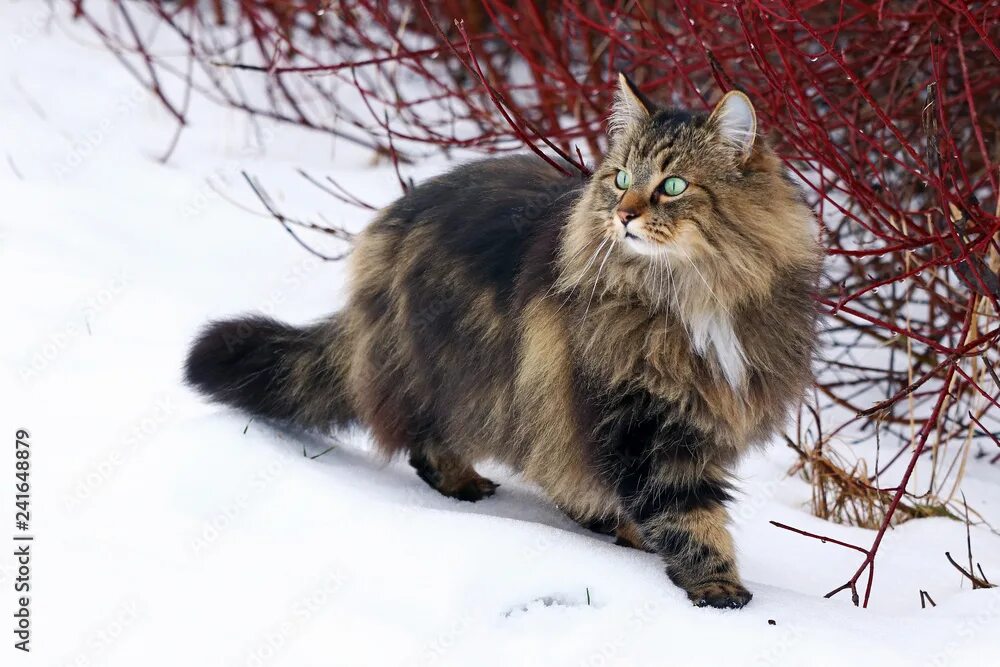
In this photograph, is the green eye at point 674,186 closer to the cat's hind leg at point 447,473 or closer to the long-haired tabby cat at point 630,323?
the long-haired tabby cat at point 630,323

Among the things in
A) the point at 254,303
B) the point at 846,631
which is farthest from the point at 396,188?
the point at 846,631

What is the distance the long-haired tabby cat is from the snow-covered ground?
0.69 ft

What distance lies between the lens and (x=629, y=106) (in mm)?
3115

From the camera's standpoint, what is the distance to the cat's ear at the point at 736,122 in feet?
9.39

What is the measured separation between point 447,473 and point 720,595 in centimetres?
118

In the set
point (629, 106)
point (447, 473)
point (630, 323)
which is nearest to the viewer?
point (630, 323)

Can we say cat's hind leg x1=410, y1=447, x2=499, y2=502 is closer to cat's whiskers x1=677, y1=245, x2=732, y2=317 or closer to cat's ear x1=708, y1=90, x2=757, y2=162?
cat's whiskers x1=677, y1=245, x2=732, y2=317

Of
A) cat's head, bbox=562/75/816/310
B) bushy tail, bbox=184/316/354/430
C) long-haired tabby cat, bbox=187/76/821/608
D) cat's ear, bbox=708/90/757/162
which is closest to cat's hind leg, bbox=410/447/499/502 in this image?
long-haired tabby cat, bbox=187/76/821/608

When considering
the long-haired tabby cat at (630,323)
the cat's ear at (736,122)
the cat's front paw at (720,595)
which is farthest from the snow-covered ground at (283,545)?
the cat's ear at (736,122)

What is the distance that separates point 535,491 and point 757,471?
1444mm

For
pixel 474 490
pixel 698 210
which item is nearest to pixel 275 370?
pixel 474 490

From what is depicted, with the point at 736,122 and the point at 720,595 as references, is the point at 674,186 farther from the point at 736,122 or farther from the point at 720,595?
the point at 720,595

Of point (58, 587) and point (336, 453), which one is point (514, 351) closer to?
point (336, 453)

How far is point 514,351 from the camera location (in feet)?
10.6
